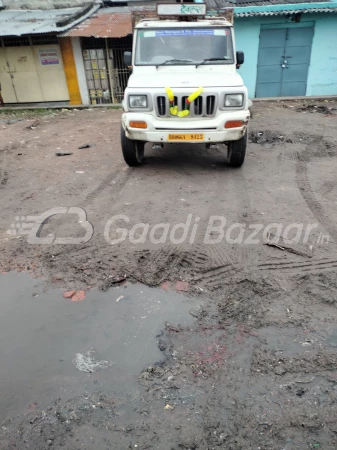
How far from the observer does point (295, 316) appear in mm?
2988

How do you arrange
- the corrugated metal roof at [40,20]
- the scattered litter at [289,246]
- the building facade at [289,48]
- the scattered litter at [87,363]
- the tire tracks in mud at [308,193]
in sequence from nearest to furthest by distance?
1. the scattered litter at [87,363]
2. the scattered litter at [289,246]
3. the tire tracks in mud at [308,193]
4. the building facade at [289,48]
5. the corrugated metal roof at [40,20]

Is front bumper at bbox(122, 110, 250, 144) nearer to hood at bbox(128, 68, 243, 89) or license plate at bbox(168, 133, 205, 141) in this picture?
license plate at bbox(168, 133, 205, 141)

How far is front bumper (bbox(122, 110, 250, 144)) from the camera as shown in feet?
17.3

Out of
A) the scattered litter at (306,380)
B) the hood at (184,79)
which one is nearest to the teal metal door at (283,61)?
the hood at (184,79)

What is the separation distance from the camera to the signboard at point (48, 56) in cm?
1184

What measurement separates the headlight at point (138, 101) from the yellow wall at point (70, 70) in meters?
7.99

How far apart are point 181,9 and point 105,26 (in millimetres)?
6052

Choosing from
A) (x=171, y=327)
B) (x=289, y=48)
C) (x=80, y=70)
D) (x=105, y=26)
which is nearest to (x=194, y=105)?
(x=171, y=327)

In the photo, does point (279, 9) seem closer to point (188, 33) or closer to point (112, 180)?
point (188, 33)

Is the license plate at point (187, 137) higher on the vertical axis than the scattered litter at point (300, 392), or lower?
→ higher

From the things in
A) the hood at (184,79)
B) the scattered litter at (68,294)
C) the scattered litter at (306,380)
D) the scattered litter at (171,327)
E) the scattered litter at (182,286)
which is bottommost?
the scattered litter at (182,286)

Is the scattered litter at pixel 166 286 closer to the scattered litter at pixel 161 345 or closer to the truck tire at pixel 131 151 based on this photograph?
the scattered litter at pixel 161 345

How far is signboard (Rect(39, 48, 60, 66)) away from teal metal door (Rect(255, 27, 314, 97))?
21.8ft

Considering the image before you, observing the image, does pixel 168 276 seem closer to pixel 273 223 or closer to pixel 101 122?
pixel 273 223
